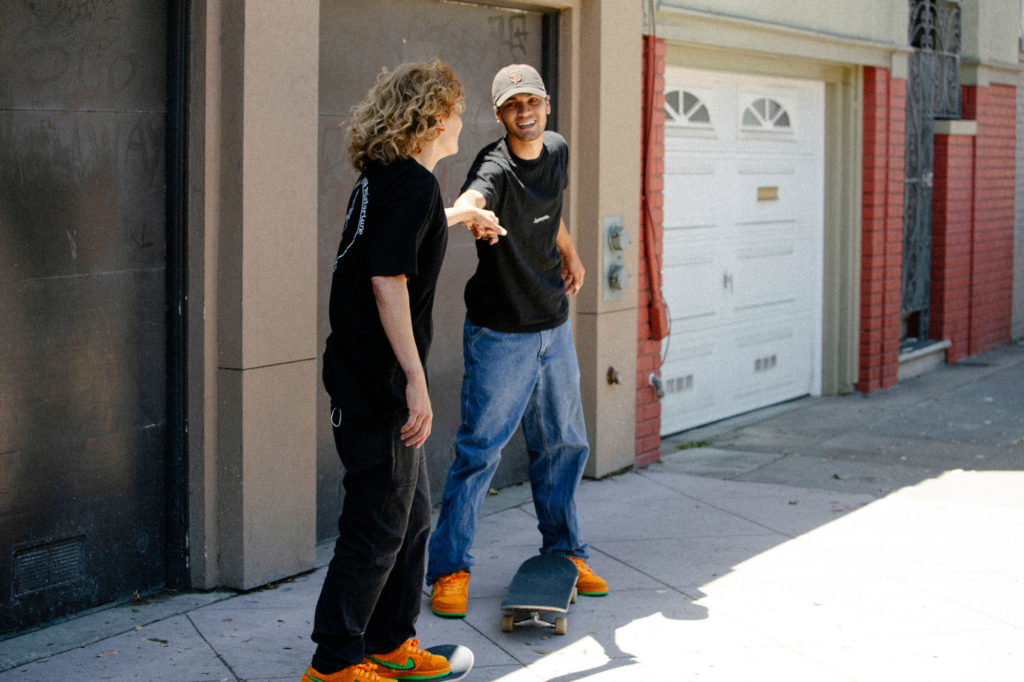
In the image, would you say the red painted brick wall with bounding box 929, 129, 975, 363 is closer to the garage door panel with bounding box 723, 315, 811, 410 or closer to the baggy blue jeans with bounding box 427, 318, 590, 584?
the garage door panel with bounding box 723, 315, 811, 410

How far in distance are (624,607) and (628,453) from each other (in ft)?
7.78

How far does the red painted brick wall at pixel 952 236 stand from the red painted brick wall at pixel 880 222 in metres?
1.47

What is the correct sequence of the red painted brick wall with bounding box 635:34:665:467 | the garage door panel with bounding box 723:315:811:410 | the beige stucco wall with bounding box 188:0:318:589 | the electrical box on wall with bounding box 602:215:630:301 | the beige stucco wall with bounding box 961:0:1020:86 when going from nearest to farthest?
1. the beige stucco wall with bounding box 188:0:318:589
2. the electrical box on wall with bounding box 602:215:630:301
3. the red painted brick wall with bounding box 635:34:665:467
4. the garage door panel with bounding box 723:315:811:410
5. the beige stucco wall with bounding box 961:0:1020:86

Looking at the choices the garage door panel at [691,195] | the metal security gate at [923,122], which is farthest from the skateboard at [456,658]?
the metal security gate at [923,122]

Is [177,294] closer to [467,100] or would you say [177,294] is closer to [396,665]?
[396,665]

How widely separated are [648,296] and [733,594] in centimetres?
266

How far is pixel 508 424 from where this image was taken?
187 inches

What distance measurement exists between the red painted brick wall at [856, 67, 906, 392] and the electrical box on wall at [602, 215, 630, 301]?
12.0 feet

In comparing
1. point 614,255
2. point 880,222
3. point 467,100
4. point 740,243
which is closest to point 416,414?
point 467,100

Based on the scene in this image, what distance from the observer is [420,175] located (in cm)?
366

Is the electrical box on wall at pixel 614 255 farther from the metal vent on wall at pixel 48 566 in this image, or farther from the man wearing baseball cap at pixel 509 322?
the metal vent on wall at pixel 48 566

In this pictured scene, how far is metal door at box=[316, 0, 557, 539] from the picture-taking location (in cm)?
554

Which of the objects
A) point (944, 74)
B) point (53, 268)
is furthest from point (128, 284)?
point (944, 74)

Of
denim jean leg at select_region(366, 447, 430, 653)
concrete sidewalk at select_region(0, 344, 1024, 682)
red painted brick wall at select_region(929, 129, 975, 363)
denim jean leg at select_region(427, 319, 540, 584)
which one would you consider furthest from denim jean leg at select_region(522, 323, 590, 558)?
red painted brick wall at select_region(929, 129, 975, 363)
